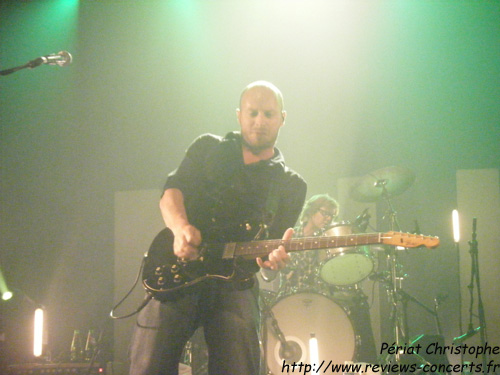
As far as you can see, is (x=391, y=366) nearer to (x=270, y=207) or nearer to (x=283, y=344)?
(x=283, y=344)

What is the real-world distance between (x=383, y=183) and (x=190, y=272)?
3844mm

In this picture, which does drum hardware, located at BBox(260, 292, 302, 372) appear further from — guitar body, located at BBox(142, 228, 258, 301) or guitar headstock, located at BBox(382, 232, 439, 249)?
guitar headstock, located at BBox(382, 232, 439, 249)

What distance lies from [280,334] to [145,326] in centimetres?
291

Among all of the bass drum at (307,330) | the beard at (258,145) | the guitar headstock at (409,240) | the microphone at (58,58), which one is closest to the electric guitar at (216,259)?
the guitar headstock at (409,240)

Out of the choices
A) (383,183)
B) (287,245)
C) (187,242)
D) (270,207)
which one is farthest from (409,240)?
(383,183)

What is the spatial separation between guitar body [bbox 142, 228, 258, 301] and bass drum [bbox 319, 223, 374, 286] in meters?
2.81

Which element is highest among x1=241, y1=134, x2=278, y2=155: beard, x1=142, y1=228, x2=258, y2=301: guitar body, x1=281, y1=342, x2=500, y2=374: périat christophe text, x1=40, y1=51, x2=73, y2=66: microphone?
x1=40, y1=51, x2=73, y2=66: microphone

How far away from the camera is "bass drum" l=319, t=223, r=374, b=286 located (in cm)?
529

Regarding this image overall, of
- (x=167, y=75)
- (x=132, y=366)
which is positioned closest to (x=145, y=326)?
(x=132, y=366)

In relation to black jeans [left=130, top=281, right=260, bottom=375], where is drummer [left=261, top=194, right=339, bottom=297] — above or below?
above

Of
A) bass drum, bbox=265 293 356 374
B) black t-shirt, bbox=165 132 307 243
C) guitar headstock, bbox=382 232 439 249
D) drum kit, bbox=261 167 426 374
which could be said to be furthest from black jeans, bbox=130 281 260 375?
bass drum, bbox=265 293 356 374

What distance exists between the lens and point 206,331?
263 cm

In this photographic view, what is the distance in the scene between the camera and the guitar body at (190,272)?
2.56 metres

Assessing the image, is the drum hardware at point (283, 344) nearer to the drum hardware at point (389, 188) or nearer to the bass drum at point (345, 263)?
the bass drum at point (345, 263)
